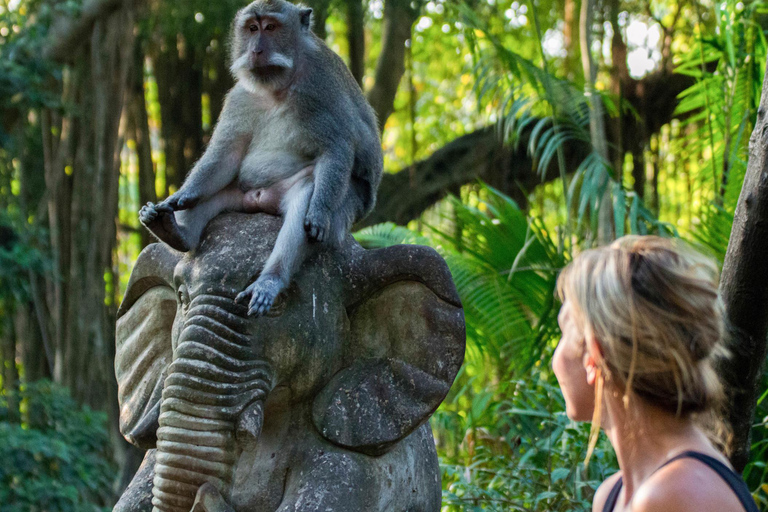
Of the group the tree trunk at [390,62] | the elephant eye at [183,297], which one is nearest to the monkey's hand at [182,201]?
the elephant eye at [183,297]

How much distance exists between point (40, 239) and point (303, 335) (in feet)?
12.5

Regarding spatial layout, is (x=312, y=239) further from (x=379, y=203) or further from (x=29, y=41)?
(x=379, y=203)

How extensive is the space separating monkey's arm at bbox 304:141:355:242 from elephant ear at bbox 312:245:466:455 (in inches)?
5.7

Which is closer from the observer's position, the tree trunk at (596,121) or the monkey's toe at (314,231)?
the monkey's toe at (314,231)

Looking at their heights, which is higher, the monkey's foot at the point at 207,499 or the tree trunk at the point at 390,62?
the tree trunk at the point at 390,62

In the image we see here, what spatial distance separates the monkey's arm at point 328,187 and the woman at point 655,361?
1.12 metres

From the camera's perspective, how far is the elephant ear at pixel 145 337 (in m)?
2.80

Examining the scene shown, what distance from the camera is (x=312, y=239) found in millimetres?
2715

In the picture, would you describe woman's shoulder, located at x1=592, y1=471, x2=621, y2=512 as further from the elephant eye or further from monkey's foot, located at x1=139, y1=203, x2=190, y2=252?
monkey's foot, located at x1=139, y1=203, x2=190, y2=252

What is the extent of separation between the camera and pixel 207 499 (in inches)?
87.7

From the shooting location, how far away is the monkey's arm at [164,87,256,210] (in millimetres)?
2977

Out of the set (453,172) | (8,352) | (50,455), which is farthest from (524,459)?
(8,352)

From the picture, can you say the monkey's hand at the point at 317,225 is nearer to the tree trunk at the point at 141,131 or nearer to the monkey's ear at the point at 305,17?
the monkey's ear at the point at 305,17

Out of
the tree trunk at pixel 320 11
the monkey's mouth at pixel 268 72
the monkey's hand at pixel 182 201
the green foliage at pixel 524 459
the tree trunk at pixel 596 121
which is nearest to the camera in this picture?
the monkey's hand at pixel 182 201
